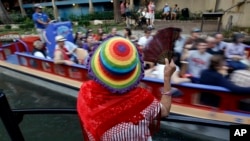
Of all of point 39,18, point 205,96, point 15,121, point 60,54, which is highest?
point 15,121

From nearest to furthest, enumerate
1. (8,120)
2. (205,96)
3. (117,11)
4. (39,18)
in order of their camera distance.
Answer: (8,120)
(205,96)
(39,18)
(117,11)

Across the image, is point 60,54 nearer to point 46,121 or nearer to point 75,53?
point 75,53

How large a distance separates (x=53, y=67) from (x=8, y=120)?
6266mm

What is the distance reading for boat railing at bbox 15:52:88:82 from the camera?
6.54 metres

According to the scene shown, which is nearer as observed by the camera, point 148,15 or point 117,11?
point 148,15

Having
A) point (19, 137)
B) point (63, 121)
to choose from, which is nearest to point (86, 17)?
point (63, 121)

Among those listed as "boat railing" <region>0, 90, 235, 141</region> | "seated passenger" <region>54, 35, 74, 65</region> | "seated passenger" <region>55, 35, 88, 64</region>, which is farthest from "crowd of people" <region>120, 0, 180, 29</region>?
"boat railing" <region>0, 90, 235, 141</region>

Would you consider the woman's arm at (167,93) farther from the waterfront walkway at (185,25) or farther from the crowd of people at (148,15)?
the crowd of people at (148,15)

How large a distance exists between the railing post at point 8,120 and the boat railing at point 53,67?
5.04 metres

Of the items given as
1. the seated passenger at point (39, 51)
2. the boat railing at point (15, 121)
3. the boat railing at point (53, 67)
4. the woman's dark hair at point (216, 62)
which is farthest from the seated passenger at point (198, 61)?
the seated passenger at point (39, 51)

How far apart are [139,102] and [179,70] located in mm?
4311

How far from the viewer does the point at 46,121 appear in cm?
635

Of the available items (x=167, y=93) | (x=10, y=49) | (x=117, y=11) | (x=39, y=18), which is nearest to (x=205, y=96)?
(x=167, y=93)

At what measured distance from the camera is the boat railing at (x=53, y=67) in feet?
21.4
